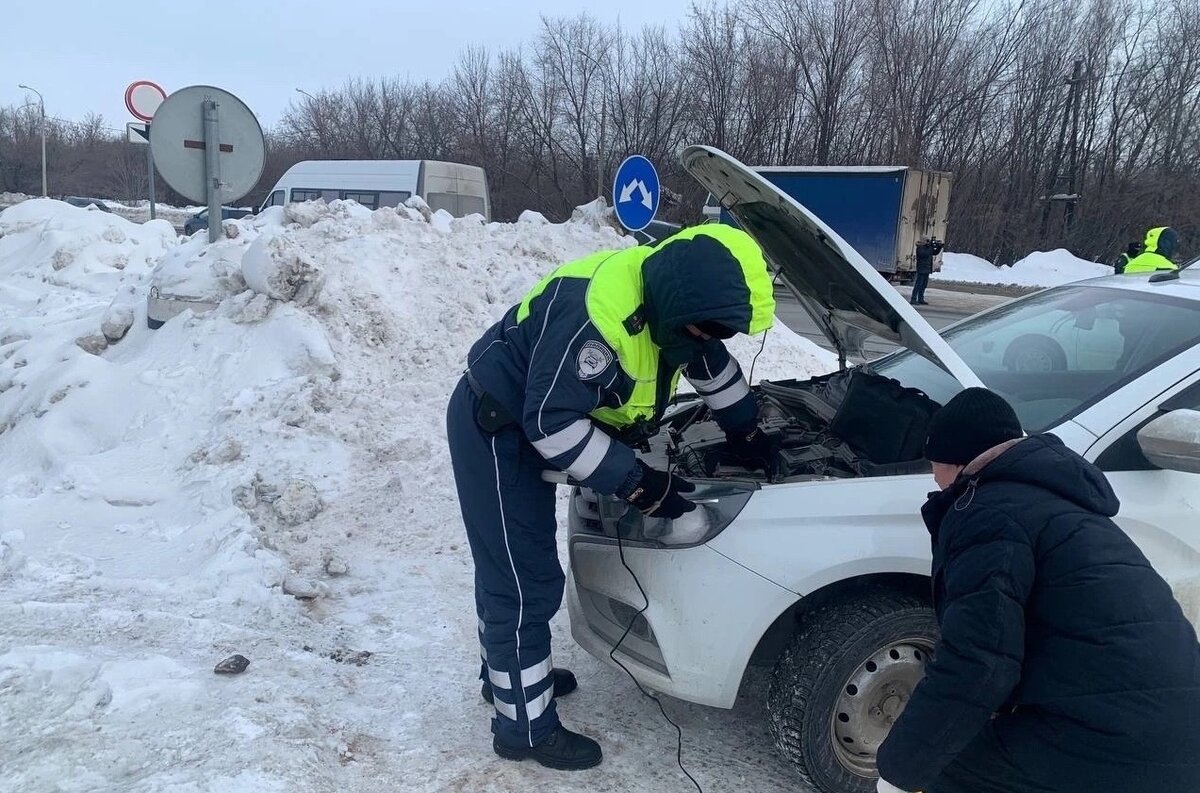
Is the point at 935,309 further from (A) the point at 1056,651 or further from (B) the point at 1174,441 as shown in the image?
(A) the point at 1056,651

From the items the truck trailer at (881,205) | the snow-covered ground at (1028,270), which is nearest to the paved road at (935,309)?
the truck trailer at (881,205)

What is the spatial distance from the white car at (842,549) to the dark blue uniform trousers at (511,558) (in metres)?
0.20

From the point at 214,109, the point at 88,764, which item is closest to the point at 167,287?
the point at 214,109

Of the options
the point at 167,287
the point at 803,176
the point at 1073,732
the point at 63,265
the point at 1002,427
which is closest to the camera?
the point at 1073,732

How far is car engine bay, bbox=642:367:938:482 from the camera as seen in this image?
9.88ft

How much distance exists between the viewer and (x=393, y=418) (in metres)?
5.82

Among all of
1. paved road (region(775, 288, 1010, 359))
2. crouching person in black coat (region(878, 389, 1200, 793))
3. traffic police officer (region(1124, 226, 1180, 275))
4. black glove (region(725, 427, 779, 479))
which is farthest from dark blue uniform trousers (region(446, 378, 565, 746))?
paved road (region(775, 288, 1010, 359))

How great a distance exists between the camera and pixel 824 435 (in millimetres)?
3389

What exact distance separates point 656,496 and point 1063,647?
1.22 meters

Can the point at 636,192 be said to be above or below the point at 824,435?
above

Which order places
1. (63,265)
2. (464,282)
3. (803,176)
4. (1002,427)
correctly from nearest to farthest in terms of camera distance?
1. (1002,427)
2. (464,282)
3. (63,265)
4. (803,176)

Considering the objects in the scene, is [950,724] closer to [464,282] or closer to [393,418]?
[393,418]

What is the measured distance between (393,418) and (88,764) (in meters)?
3.30

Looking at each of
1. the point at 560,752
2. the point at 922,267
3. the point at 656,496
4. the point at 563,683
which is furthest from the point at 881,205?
the point at 560,752
